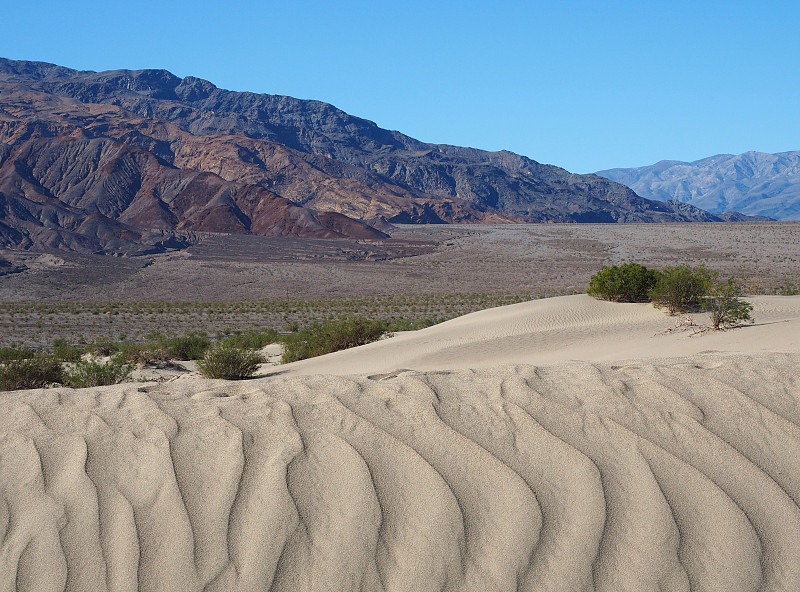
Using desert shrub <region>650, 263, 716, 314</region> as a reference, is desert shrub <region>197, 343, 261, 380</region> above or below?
below

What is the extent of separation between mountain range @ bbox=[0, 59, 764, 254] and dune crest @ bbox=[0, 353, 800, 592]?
6707 cm

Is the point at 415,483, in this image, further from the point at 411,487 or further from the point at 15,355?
the point at 15,355

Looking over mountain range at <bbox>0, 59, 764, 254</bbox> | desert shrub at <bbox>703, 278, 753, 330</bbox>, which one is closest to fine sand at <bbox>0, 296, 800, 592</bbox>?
desert shrub at <bbox>703, 278, 753, 330</bbox>

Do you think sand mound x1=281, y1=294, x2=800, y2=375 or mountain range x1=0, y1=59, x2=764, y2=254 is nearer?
sand mound x1=281, y1=294, x2=800, y2=375

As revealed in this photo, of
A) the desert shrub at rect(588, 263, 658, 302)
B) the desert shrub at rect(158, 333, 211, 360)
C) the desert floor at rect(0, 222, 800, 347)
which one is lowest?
the desert floor at rect(0, 222, 800, 347)

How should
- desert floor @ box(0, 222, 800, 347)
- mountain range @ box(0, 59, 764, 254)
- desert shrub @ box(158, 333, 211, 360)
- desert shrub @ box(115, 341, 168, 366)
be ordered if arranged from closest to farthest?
desert shrub @ box(115, 341, 168, 366)
desert shrub @ box(158, 333, 211, 360)
desert floor @ box(0, 222, 800, 347)
mountain range @ box(0, 59, 764, 254)

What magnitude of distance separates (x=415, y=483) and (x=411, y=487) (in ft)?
0.14

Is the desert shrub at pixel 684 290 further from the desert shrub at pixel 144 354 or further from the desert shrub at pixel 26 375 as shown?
the desert shrub at pixel 26 375

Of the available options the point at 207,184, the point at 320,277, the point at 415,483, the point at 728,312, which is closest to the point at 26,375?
the point at 415,483

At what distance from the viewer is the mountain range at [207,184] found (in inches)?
3305

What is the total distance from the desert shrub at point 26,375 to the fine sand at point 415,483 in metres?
3.26

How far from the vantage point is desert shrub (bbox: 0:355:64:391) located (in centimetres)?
859

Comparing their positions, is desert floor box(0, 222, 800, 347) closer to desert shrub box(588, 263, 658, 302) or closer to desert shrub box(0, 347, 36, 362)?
desert shrub box(0, 347, 36, 362)

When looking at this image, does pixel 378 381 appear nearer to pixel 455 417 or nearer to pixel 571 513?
pixel 455 417
